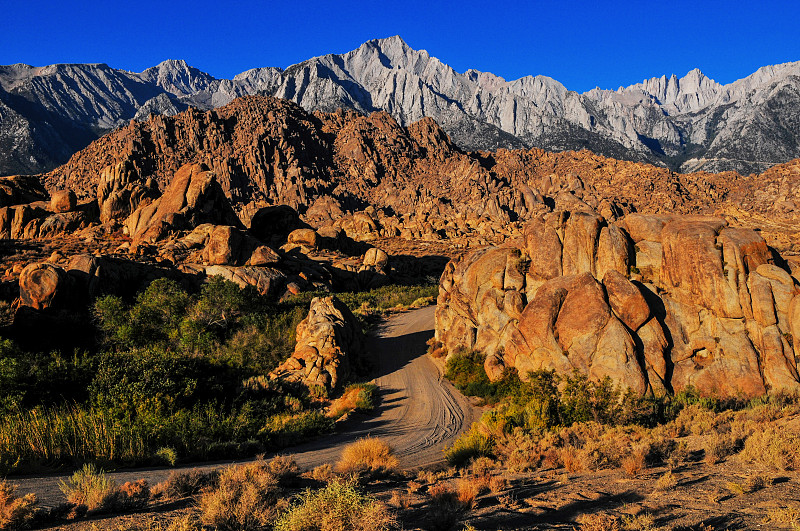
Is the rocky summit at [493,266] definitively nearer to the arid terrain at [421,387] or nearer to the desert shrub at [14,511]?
the arid terrain at [421,387]

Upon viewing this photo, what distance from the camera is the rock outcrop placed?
21.0 m

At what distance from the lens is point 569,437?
13953 mm

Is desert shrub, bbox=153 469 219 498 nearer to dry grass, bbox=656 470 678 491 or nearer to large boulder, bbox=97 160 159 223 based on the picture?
dry grass, bbox=656 470 678 491

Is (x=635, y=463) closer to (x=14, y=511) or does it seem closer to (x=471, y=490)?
(x=471, y=490)

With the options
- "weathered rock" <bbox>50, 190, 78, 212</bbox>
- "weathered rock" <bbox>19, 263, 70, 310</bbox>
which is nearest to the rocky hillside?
"weathered rock" <bbox>50, 190, 78, 212</bbox>

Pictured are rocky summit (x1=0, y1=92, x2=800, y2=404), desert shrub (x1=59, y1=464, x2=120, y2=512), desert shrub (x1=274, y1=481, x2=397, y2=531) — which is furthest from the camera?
rocky summit (x1=0, y1=92, x2=800, y2=404)

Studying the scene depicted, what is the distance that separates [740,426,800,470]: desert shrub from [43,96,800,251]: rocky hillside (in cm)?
8264

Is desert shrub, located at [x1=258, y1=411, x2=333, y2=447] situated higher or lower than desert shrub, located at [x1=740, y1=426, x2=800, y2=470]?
higher

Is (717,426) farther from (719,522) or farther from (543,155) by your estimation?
(543,155)

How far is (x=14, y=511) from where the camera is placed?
6.55 meters

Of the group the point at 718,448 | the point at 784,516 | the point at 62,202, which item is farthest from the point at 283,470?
the point at 62,202

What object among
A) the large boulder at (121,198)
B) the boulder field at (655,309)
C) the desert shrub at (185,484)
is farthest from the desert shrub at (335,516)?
the large boulder at (121,198)

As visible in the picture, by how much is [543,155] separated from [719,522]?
171 metres

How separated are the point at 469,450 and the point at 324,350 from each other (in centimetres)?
1088
